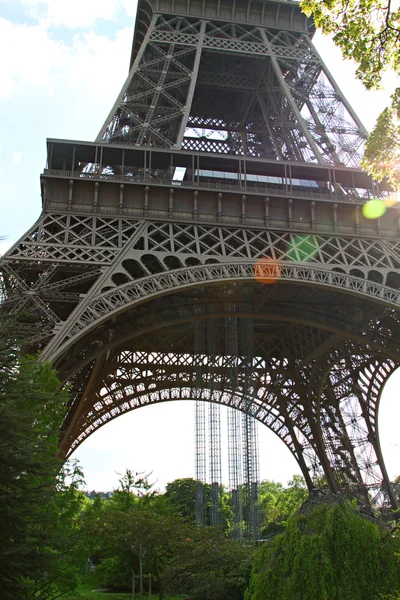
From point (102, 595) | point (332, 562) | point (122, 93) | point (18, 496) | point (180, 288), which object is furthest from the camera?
point (122, 93)

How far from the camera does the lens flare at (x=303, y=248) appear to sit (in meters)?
24.5

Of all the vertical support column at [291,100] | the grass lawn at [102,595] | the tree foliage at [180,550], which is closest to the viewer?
the tree foliage at [180,550]

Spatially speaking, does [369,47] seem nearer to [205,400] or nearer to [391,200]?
[391,200]

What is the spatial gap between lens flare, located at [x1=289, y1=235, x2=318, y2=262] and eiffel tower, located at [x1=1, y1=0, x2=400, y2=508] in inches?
3.0

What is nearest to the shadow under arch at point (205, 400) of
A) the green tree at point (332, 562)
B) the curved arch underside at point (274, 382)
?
the curved arch underside at point (274, 382)

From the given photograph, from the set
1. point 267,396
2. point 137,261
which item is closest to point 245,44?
point 137,261

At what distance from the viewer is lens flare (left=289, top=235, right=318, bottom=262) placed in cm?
2455

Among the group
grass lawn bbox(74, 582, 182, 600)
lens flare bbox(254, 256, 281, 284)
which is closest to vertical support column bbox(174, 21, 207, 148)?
lens flare bbox(254, 256, 281, 284)

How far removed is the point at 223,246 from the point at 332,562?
46.0 ft

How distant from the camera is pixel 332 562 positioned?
1198 centimetres

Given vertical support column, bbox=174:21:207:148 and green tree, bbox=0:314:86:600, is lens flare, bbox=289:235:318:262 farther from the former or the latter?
green tree, bbox=0:314:86:600

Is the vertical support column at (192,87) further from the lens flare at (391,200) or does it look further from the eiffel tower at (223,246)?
the lens flare at (391,200)

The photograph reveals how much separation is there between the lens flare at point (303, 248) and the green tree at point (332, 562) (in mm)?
13128

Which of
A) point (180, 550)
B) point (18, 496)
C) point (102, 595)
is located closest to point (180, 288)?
point (180, 550)
